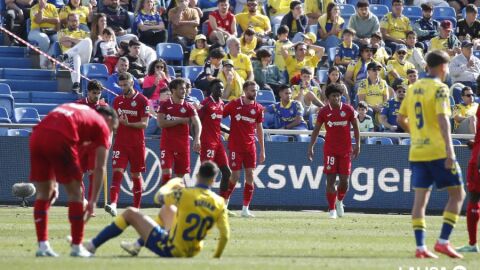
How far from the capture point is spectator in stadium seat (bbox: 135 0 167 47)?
25.6 metres

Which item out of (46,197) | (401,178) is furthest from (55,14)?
(46,197)

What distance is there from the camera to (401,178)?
76.7ft

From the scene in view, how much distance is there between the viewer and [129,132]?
19406 mm

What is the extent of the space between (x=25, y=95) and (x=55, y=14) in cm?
194

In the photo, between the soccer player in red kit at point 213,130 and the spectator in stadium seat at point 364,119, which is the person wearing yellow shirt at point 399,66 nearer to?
the spectator in stadium seat at point 364,119

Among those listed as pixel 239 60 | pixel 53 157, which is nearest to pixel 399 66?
pixel 239 60

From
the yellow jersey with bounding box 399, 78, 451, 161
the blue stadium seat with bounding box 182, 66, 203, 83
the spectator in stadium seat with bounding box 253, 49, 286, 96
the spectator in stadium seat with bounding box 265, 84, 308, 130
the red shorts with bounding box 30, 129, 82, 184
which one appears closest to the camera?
the red shorts with bounding box 30, 129, 82, 184

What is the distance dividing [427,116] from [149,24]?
1332 cm

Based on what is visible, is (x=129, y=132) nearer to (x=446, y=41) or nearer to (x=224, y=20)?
(x=224, y=20)

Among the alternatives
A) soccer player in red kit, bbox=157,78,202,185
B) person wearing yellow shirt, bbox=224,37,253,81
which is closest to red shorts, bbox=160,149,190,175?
soccer player in red kit, bbox=157,78,202,185

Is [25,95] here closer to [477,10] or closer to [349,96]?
[349,96]

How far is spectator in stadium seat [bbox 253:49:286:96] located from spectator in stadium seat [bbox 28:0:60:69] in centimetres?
425

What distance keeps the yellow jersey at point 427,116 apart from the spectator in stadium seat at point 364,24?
45.6 ft

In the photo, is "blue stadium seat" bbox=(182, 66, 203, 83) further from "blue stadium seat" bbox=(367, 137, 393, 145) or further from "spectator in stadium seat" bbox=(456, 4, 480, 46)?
"spectator in stadium seat" bbox=(456, 4, 480, 46)
